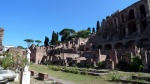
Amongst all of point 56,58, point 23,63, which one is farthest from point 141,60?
point 56,58

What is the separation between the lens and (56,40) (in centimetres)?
8131

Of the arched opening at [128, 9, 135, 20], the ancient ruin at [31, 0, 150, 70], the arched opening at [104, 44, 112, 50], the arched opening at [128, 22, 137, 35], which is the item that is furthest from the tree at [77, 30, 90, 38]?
the arched opening at [128, 22, 137, 35]

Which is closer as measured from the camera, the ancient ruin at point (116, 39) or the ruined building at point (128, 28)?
the ancient ruin at point (116, 39)

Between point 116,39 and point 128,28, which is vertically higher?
point 128,28

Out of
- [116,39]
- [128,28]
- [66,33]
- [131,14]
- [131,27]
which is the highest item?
[131,14]

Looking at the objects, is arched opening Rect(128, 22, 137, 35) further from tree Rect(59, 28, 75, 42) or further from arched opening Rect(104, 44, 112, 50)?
tree Rect(59, 28, 75, 42)

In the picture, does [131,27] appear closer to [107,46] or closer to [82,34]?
[107,46]

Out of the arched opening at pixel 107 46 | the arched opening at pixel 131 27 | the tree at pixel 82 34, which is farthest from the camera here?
the tree at pixel 82 34

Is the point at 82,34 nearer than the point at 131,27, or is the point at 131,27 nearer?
the point at 131,27

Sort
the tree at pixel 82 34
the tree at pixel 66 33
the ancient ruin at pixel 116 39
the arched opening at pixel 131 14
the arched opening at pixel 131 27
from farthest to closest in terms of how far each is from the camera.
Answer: the tree at pixel 66 33, the tree at pixel 82 34, the arched opening at pixel 131 14, the arched opening at pixel 131 27, the ancient ruin at pixel 116 39

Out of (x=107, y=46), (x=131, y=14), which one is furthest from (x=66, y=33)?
(x=131, y=14)

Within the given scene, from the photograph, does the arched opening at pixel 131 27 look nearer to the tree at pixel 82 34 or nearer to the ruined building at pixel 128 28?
the ruined building at pixel 128 28

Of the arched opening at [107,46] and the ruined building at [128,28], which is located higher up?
the ruined building at [128,28]

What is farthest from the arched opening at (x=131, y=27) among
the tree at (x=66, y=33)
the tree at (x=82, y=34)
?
the tree at (x=66, y=33)
